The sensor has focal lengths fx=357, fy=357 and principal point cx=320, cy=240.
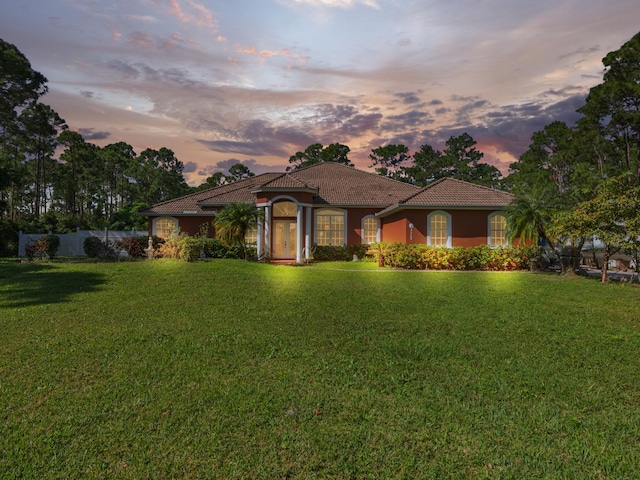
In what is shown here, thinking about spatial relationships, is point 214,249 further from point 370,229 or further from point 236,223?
point 370,229

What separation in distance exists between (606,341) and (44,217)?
39.9 meters

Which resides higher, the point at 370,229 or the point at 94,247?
the point at 370,229

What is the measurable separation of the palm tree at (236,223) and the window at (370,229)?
22.9 feet

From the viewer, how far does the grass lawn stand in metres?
3.51

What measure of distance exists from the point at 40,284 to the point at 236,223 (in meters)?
9.17

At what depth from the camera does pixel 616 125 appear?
28734 millimetres

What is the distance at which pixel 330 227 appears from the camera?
22734mm

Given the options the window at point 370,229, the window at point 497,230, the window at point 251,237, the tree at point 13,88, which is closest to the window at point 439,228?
the window at point 497,230

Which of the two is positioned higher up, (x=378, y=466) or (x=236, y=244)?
(x=236, y=244)

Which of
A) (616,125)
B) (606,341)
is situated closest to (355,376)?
(606,341)

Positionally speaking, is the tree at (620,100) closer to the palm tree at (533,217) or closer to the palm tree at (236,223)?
the palm tree at (533,217)

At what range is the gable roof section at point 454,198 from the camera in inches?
742

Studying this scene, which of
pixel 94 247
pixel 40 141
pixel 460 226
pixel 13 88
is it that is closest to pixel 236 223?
pixel 94 247

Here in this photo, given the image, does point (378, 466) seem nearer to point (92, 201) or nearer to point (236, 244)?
point (236, 244)
